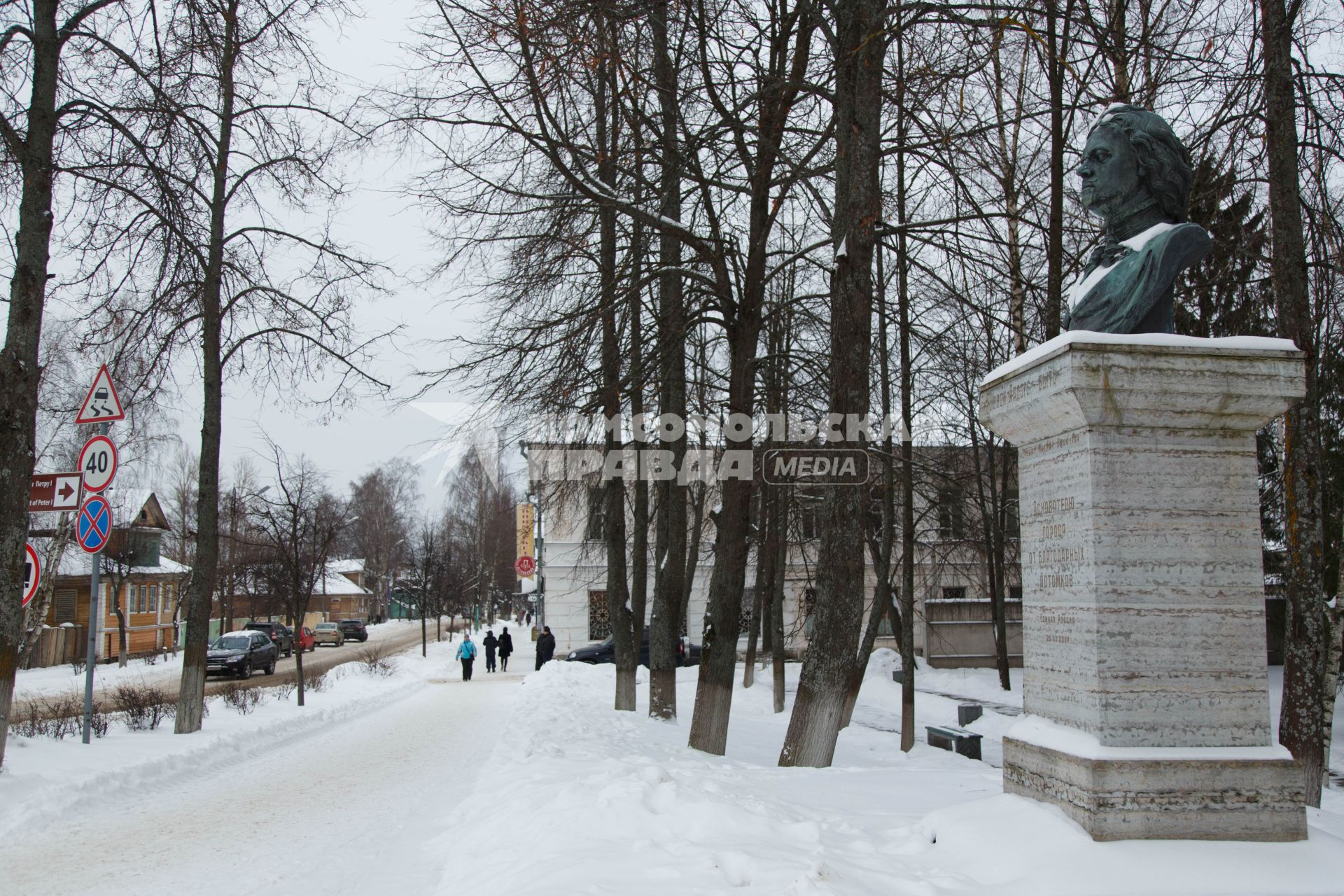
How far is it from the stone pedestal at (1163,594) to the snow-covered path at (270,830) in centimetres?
363

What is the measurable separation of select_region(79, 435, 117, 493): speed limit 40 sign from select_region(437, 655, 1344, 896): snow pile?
6.10 metres

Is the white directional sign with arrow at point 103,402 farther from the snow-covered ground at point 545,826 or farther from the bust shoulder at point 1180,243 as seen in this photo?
the bust shoulder at point 1180,243

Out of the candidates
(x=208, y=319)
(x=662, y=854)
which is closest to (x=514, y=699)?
(x=208, y=319)

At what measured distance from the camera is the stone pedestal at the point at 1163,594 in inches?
176

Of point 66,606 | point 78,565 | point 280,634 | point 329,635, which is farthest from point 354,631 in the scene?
point 78,565

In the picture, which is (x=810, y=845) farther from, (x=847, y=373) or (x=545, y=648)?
(x=545, y=648)

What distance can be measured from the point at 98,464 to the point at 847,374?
839 centimetres

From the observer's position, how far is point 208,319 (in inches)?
516

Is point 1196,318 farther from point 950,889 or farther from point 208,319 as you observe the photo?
point 208,319

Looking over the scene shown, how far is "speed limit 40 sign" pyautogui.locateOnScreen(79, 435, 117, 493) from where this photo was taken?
10.6 m

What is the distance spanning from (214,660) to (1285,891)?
1187 inches

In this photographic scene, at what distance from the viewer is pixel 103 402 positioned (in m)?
11.1

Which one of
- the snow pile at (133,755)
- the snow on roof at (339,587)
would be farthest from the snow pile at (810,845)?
the snow on roof at (339,587)

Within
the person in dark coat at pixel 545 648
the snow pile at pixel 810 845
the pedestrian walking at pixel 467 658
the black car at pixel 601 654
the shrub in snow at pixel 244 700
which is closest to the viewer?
the snow pile at pixel 810 845
